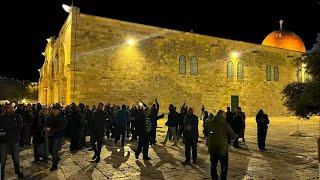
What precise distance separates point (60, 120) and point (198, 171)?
11.9ft

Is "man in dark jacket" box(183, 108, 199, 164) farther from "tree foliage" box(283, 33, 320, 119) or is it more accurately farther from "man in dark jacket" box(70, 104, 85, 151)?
"man in dark jacket" box(70, 104, 85, 151)

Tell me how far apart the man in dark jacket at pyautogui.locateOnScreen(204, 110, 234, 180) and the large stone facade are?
54.9ft

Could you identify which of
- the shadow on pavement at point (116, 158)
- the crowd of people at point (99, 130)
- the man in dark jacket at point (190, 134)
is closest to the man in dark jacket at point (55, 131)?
the crowd of people at point (99, 130)

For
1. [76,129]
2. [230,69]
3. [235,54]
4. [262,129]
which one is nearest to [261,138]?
[262,129]

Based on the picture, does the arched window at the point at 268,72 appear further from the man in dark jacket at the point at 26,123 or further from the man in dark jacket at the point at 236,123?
the man in dark jacket at the point at 26,123

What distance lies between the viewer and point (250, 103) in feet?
105

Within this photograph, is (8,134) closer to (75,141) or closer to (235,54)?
(75,141)

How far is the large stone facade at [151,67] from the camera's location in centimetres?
2247

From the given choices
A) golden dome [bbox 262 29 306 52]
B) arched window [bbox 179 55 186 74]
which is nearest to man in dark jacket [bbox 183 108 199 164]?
arched window [bbox 179 55 186 74]

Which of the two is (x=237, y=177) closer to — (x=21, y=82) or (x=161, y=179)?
(x=161, y=179)

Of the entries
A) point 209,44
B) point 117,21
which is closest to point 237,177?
point 117,21

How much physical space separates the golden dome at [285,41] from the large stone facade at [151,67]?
5173 millimetres

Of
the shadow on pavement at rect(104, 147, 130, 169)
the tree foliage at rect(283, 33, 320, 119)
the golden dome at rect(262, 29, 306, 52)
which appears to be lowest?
the shadow on pavement at rect(104, 147, 130, 169)

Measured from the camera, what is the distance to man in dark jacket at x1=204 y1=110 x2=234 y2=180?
6.46 metres
